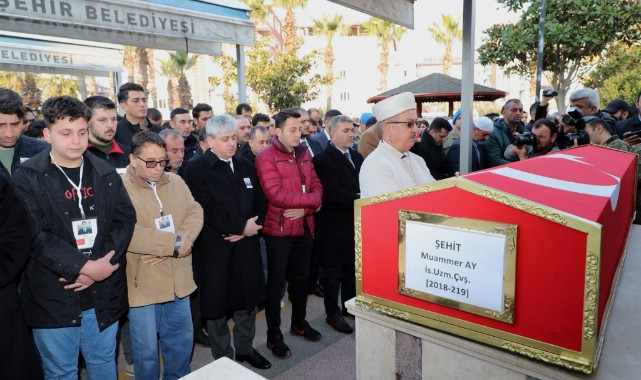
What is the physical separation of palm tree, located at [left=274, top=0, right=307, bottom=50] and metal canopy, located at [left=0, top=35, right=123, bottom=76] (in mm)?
A: 18771

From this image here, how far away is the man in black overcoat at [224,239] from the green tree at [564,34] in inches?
570

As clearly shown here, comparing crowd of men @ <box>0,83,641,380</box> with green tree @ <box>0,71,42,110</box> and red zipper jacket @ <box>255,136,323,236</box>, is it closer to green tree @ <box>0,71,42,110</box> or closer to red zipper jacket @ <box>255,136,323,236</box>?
red zipper jacket @ <box>255,136,323,236</box>

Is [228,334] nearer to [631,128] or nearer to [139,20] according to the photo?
[139,20]

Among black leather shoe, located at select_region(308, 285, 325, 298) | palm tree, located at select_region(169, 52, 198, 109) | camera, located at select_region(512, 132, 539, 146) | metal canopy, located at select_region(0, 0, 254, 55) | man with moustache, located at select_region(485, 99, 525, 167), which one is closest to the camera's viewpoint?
camera, located at select_region(512, 132, 539, 146)

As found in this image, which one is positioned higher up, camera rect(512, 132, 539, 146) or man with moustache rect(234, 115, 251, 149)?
man with moustache rect(234, 115, 251, 149)

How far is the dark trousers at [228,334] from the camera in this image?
3453 millimetres

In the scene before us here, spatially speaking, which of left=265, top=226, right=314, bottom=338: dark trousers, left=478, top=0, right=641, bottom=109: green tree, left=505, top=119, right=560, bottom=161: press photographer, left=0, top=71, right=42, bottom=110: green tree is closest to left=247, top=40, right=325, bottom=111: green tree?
left=478, top=0, right=641, bottom=109: green tree

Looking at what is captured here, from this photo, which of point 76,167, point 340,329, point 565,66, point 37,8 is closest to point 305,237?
point 340,329

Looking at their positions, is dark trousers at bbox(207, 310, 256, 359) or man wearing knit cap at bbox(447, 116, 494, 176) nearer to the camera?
dark trousers at bbox(207, 310, 256, 359)

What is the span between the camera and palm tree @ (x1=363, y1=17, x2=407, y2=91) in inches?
1518

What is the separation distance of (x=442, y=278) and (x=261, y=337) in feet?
9.88

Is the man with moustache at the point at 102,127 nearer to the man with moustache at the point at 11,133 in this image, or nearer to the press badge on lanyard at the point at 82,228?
the man with moustache at the point at 11,133

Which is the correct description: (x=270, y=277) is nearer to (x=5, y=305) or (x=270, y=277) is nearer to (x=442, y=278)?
(x=5, y=305)

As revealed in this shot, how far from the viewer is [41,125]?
4496mm
